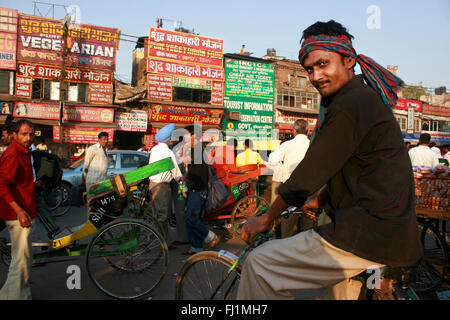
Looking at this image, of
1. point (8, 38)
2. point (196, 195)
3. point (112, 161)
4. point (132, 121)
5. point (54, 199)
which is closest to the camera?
point (196, 195)

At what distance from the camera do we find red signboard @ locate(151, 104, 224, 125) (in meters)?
20.9

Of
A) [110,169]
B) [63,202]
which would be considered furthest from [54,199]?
[110,169]

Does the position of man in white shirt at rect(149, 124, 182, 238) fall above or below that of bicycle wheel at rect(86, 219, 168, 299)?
above

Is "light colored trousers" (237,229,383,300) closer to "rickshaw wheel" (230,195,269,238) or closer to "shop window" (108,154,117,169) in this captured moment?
"rickshaw wheel" (230,195,269,238)

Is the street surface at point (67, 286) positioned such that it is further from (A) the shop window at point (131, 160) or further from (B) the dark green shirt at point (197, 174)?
(A) the shop window at point (131, 160)

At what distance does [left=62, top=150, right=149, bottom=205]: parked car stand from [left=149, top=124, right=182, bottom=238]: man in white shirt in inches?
172

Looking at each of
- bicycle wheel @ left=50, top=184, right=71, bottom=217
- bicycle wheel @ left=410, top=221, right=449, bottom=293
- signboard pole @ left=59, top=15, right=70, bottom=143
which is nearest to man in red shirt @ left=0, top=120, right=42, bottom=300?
bicycle wheel @ left=410, top=221, right=449, bottom=293

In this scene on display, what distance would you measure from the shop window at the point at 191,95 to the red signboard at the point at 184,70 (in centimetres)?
94

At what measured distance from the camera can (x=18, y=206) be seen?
320cm

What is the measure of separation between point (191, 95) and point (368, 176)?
21.3 meters

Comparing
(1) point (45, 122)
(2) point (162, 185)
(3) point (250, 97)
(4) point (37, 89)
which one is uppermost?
(3) point (250, 97)

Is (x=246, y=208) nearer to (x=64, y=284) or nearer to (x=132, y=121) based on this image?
(x=64, y=284)

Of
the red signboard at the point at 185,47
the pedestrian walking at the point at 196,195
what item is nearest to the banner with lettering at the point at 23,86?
the red signboard at the point at 185,47

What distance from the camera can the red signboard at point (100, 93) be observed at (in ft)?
62.3
